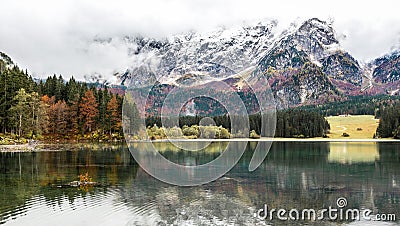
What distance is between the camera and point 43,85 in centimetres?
10806

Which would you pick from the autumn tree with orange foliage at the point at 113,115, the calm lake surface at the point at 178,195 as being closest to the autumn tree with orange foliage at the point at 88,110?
the autumn tree with orange foliage at the point at 113,115

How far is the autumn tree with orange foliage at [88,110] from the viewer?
97.4 metres

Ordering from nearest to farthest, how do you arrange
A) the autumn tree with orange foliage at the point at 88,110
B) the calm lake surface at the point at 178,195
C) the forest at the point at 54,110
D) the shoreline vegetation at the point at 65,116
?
the calm lake surface at the point at 178,195
the shoreline vegetation at the point at 65,116
the forest at the point at 54,110
the autumn tree with orange foliage at the point at 88,110

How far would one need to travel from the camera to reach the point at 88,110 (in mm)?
97375

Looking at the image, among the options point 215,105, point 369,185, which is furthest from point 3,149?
point 369,185

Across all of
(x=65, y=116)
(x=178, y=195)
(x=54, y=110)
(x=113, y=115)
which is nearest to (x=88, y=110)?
(x=65, y=116)

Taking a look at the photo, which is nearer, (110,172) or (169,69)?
(169,69)

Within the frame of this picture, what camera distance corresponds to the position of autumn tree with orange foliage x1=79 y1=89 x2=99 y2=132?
97.4 meters

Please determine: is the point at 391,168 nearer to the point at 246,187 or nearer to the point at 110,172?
the point at 246,187

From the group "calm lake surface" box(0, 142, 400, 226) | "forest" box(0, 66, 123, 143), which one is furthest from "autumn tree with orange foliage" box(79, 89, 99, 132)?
"calm lake surface" box(0, 142, 400, 226)

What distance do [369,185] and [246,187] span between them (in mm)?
9568

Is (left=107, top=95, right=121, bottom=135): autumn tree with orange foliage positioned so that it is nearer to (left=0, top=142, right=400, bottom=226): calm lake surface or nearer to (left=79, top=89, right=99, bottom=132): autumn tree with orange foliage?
(left=79, top=89, right=99, bottom=132): autumn tree with orange foliage

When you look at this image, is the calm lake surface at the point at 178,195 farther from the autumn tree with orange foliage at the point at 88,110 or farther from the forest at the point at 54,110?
the autumn tree with orange foliage at the point at 88,110

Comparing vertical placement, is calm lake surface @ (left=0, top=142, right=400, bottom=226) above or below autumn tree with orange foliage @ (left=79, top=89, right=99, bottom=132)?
below
